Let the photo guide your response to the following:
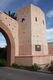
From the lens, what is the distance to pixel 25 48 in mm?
20172

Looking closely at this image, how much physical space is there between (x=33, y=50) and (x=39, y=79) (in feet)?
33.5

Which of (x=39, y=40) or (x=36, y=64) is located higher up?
(x=39, y=40)

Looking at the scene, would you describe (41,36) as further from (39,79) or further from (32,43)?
(39,79)

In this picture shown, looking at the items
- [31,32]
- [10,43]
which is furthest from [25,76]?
[31,32]

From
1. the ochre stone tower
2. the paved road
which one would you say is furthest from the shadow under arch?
the paved road

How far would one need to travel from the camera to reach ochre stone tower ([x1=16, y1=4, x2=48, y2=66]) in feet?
65.3

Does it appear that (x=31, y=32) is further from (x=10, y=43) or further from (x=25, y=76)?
(x=25, y=76)

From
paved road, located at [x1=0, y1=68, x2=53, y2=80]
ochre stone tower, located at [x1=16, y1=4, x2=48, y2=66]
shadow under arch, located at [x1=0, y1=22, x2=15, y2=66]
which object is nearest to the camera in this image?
paved road, located at [x1=0, y1=68, x2=53, y2=80]

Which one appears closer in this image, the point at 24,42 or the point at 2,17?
the point at 2,17

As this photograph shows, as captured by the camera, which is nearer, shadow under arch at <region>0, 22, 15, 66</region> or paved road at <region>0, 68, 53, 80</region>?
paved road at <region>0, 68, 53, 80</region>

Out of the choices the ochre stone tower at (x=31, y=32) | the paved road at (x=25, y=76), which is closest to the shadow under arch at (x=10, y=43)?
the ochre stone tower at (x=31, y=32)

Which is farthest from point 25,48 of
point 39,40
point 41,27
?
point 41,27

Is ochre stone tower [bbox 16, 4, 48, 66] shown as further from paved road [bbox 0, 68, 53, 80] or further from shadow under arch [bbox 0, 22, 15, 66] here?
paved road [bbox 0, 68, 53, 80]

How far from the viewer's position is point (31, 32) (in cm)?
1992
